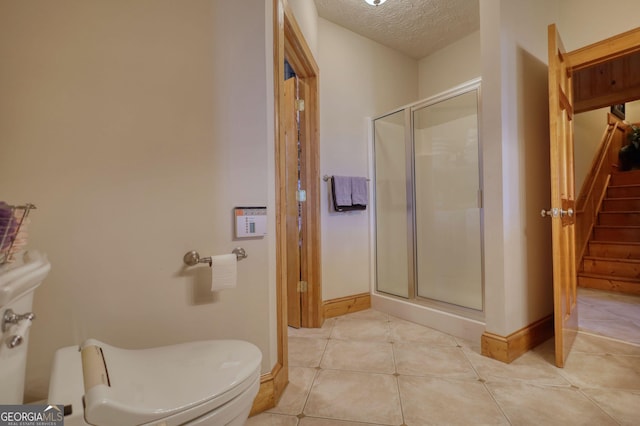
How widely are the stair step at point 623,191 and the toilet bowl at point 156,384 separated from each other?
5593 millimetres

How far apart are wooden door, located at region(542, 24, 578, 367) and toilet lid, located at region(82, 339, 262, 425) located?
68.4 inches

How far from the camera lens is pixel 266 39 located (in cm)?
141

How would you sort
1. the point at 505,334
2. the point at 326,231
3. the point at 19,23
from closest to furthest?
1. the point at 19,23
2. the point at 505,334
3. the point at 326,231

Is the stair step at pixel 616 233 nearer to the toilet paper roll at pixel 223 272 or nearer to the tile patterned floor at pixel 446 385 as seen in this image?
the tile patterned floor at pixel 446 385

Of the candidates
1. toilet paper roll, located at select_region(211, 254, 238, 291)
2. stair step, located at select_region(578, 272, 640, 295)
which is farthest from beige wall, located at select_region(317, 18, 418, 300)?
stair step, located at select_region(578, 272, 640, 295)

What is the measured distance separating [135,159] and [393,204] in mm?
2175

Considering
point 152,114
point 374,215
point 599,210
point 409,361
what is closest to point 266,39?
point 152,114

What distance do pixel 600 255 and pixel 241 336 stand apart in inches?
179

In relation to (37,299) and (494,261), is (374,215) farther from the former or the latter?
(37,299)

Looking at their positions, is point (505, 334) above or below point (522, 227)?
below

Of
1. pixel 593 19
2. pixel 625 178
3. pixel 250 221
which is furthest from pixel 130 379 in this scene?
pixel 625 178

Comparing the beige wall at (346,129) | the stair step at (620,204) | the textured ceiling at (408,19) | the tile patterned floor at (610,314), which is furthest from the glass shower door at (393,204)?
the stair step at (620,204)

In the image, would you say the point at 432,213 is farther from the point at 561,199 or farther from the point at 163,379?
the point at 163,379

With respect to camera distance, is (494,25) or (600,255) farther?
(600,255)
